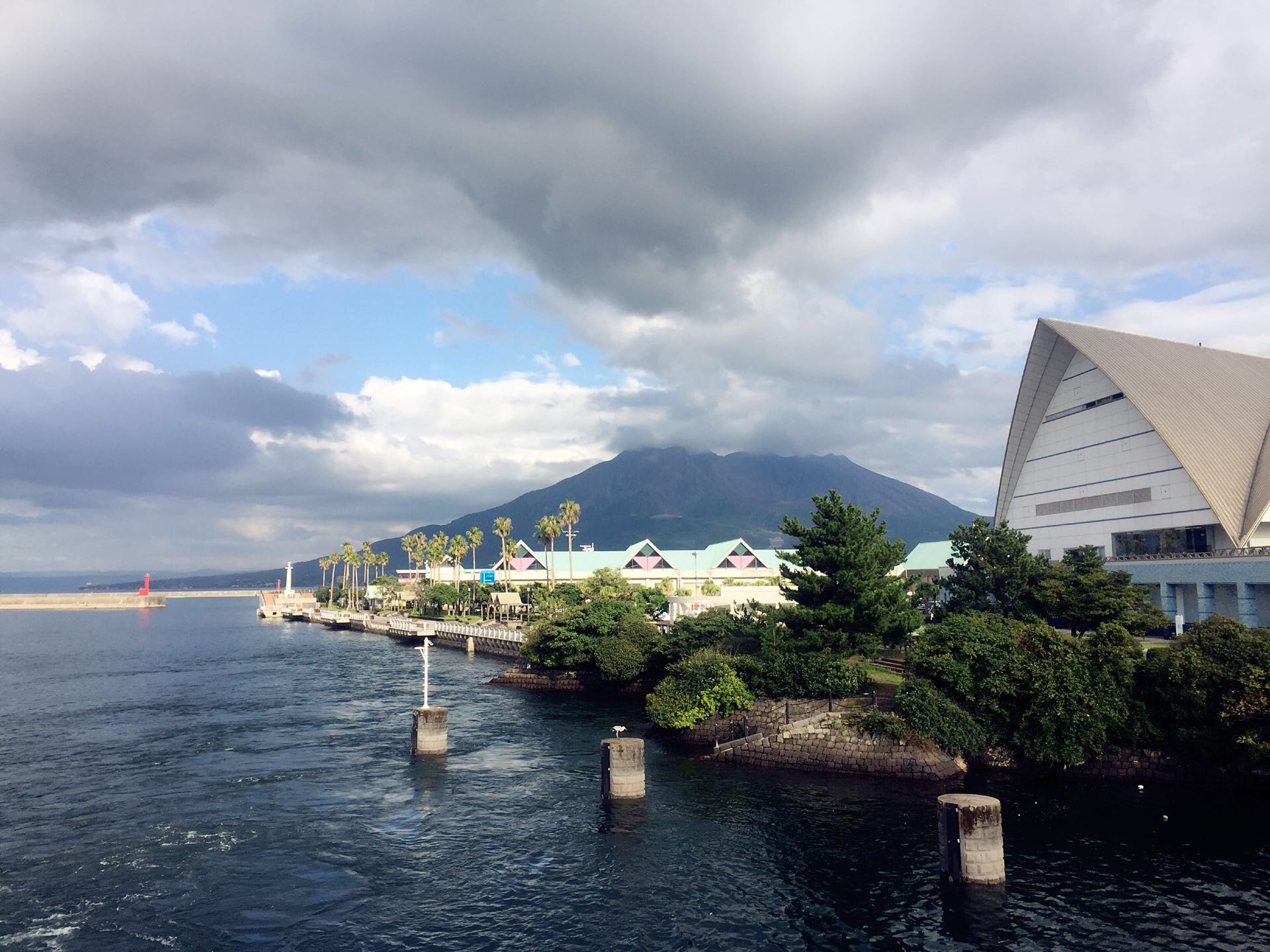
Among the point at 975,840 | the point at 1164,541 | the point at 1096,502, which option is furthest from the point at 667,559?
the point at 975,840

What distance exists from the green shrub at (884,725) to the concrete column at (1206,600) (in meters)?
43.6

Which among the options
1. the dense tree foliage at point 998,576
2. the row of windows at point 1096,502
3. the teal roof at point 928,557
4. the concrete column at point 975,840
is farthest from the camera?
the teal roof at point 928,557

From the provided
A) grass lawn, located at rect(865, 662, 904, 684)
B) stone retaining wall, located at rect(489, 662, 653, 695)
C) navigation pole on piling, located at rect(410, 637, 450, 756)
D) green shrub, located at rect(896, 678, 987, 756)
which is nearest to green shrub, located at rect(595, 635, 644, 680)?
stone retaining wall, located at rect(489, 662, 653, 695)

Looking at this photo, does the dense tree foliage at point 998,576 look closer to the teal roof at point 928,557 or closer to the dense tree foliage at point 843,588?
the dense tree foliage at point 843,588

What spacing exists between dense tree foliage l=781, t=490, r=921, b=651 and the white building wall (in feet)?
127

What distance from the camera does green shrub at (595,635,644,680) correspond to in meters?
70.3

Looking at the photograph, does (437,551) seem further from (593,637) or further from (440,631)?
(593,637)

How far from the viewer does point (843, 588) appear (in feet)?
174

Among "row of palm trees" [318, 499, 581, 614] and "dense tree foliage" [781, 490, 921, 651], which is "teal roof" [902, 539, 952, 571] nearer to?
"row of palm trees" [318, 499, 581, 614]

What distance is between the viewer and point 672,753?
48.9 meters

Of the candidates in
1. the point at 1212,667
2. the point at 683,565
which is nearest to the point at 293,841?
the point at 1212,667

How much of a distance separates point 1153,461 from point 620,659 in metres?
57.5

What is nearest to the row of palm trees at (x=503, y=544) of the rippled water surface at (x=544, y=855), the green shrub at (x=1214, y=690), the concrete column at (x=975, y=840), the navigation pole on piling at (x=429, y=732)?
the navigation pole on piling at (x=429, y=732)

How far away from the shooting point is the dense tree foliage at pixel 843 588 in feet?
172
